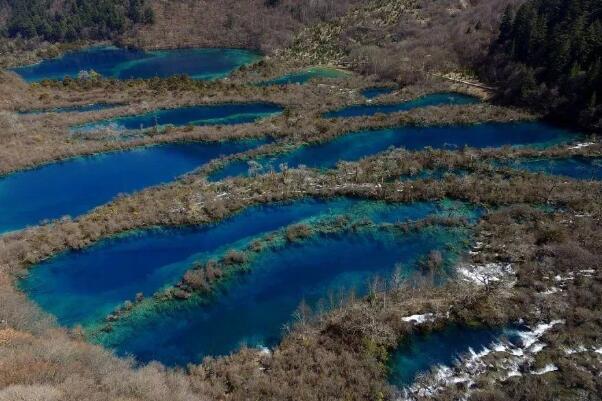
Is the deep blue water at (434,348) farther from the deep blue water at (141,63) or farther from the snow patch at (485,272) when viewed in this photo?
the deep blue water at (141,63)

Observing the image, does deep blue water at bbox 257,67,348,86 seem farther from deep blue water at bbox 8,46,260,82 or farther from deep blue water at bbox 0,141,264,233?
deep blue water at bbox 0,141,264,233

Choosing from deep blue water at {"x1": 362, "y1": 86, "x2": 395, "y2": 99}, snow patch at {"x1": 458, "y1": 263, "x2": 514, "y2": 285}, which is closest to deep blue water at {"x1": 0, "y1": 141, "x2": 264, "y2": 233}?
deep blue water at {"x1": 362, "y1": 86, "x2": 395, "y2": 99}

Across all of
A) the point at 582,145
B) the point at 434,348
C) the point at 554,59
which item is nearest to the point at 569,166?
the point at 582,145

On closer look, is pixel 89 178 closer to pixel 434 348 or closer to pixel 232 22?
pixel 434 348

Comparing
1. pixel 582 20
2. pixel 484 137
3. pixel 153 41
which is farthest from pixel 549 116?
pixel 153 41

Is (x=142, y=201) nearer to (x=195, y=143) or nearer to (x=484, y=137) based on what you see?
(x=195, y=143)
